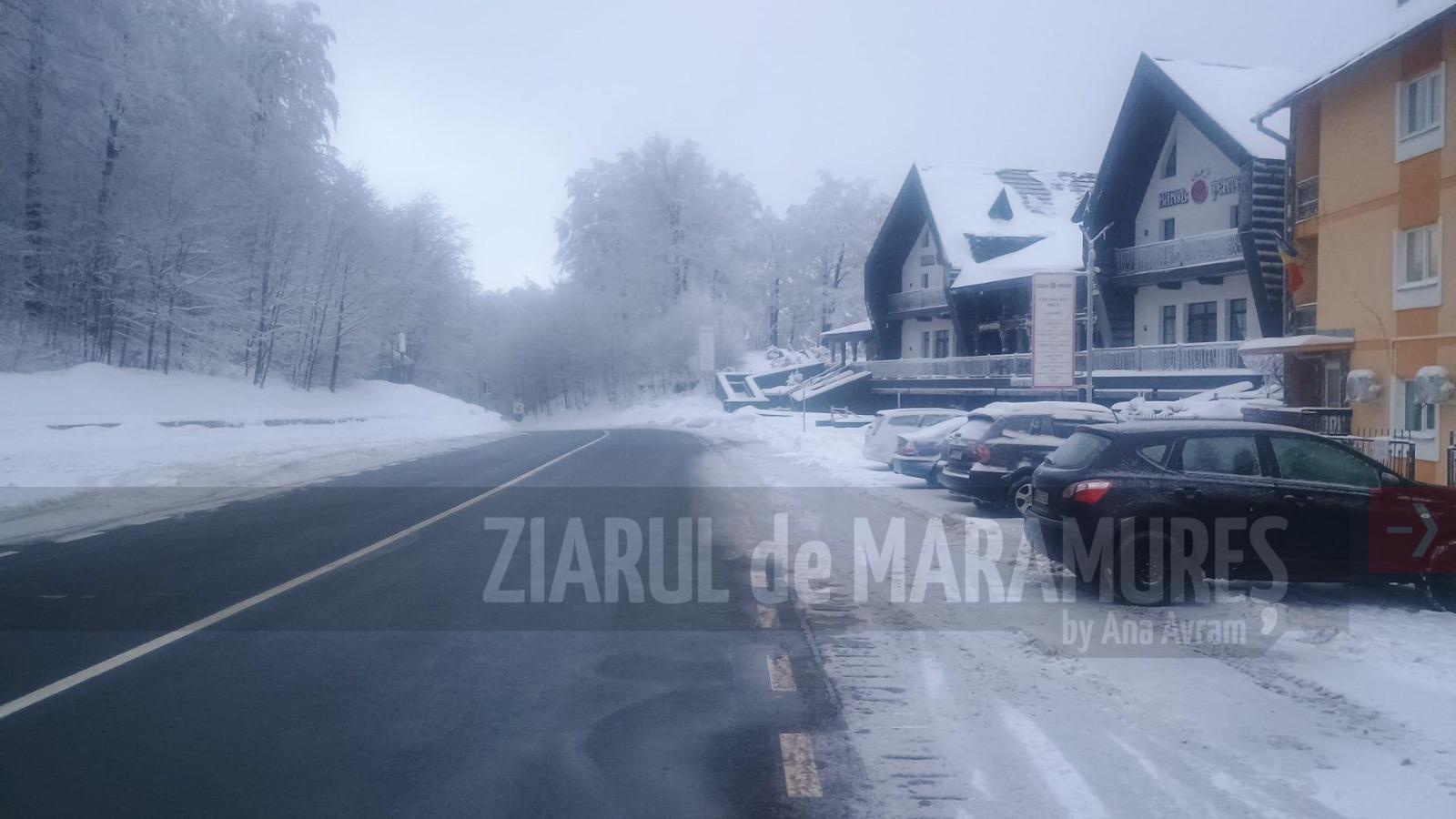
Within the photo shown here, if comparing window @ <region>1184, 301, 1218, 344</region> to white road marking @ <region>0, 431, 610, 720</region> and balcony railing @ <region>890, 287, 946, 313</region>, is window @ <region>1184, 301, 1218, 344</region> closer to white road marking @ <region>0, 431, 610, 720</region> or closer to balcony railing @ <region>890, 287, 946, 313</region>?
balcony railing @ <region>890, 287, 946, 313</region>

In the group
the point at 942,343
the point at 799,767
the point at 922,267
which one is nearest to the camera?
the point at 799,767

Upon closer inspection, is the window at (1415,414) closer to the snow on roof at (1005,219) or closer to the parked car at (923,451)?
the parked car at (923,451)

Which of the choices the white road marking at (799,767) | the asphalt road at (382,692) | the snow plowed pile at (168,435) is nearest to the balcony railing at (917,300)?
the snow plowed pile at (168,435)

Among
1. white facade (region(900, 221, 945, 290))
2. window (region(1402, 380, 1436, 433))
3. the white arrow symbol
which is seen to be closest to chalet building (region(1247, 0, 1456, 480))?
window (region(1402, 380, 1436, 433))

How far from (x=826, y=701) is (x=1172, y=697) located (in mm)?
2083

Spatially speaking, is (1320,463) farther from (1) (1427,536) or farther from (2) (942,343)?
(2) (942,343)

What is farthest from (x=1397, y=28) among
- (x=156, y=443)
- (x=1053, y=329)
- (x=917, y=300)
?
(x=917, y=300)

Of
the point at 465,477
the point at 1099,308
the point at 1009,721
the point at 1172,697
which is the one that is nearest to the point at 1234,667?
the point at 1172,697

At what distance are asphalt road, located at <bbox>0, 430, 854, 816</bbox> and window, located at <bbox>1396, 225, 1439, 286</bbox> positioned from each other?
1407 cm

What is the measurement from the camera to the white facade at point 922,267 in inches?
1992

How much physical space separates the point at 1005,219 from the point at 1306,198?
86.7ft

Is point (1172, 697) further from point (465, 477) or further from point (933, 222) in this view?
point (933, 222)

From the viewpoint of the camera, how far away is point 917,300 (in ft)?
165

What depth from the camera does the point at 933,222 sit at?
47375 millimetres
